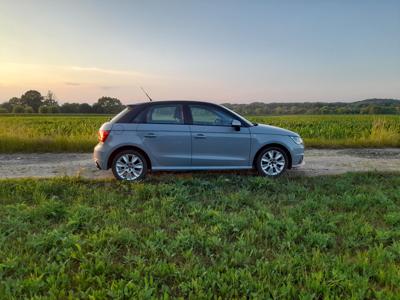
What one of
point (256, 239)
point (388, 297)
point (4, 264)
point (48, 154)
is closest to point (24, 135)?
point (48, 154)

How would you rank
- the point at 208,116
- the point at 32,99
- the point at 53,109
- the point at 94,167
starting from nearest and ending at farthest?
the point at 208,116 < the point at 94,167 < the point at 53,109 < the point at 32,99

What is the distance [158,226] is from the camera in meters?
4.52

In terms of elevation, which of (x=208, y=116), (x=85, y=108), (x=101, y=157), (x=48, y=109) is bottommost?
(x=101, y=157)

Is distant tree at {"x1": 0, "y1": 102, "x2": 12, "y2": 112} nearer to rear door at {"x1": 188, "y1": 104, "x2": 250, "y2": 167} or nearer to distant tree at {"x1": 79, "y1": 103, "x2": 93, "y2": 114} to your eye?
distant tree at {"x1": 79, "y1": 103, "x2": 93, "y2": 114}

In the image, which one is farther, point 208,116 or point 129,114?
point 208,116

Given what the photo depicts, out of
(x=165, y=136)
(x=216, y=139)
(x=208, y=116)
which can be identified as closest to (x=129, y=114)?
(x=165, y=136)

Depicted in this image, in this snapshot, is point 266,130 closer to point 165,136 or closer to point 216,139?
point 216,139

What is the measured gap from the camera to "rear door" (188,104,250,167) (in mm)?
7090

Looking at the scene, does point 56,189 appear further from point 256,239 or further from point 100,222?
point 256,239

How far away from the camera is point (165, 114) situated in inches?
281

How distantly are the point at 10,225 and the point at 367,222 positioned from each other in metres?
4.66

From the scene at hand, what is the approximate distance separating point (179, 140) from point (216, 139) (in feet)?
A: 2.48

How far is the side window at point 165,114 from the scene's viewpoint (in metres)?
7.09

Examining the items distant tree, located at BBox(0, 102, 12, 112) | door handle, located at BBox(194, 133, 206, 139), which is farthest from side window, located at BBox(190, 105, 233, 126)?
distant tree, located at BBox(0, 102, 12, 112)
